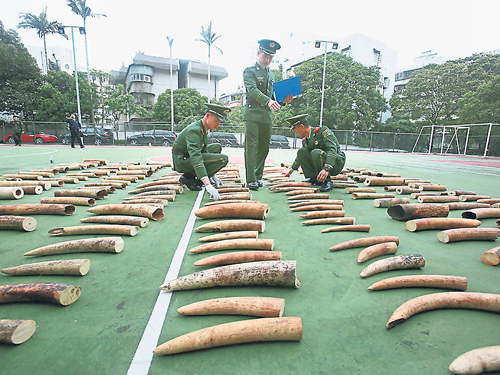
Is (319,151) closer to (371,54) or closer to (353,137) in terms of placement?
(353,137)

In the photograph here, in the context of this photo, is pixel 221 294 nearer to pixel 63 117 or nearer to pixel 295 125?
pixel 295 125

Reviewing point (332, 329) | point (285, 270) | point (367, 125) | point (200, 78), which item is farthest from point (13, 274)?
point (200, 78)

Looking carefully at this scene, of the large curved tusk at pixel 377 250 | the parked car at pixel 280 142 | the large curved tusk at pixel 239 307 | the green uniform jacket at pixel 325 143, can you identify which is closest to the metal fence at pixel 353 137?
the parked car at pixel 280 142

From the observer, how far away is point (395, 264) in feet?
7.39

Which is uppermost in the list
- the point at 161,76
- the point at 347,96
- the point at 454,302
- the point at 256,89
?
the point at 161,76

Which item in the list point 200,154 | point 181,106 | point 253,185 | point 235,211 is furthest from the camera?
point 181,106

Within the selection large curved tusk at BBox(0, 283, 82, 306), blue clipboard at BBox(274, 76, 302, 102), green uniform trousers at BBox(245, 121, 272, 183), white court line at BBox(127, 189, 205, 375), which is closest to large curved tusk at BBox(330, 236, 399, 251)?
white court line at BBox(127, 189, 205, 375)

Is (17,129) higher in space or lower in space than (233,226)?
higher

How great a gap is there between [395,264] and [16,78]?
43993 mm

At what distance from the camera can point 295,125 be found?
18.0 ft

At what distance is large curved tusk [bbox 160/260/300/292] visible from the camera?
1983 mm

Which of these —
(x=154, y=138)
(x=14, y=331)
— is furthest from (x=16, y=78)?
(x=14, y=331)

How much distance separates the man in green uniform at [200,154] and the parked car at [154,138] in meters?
24.1

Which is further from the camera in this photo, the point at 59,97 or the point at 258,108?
the point at 59,97
